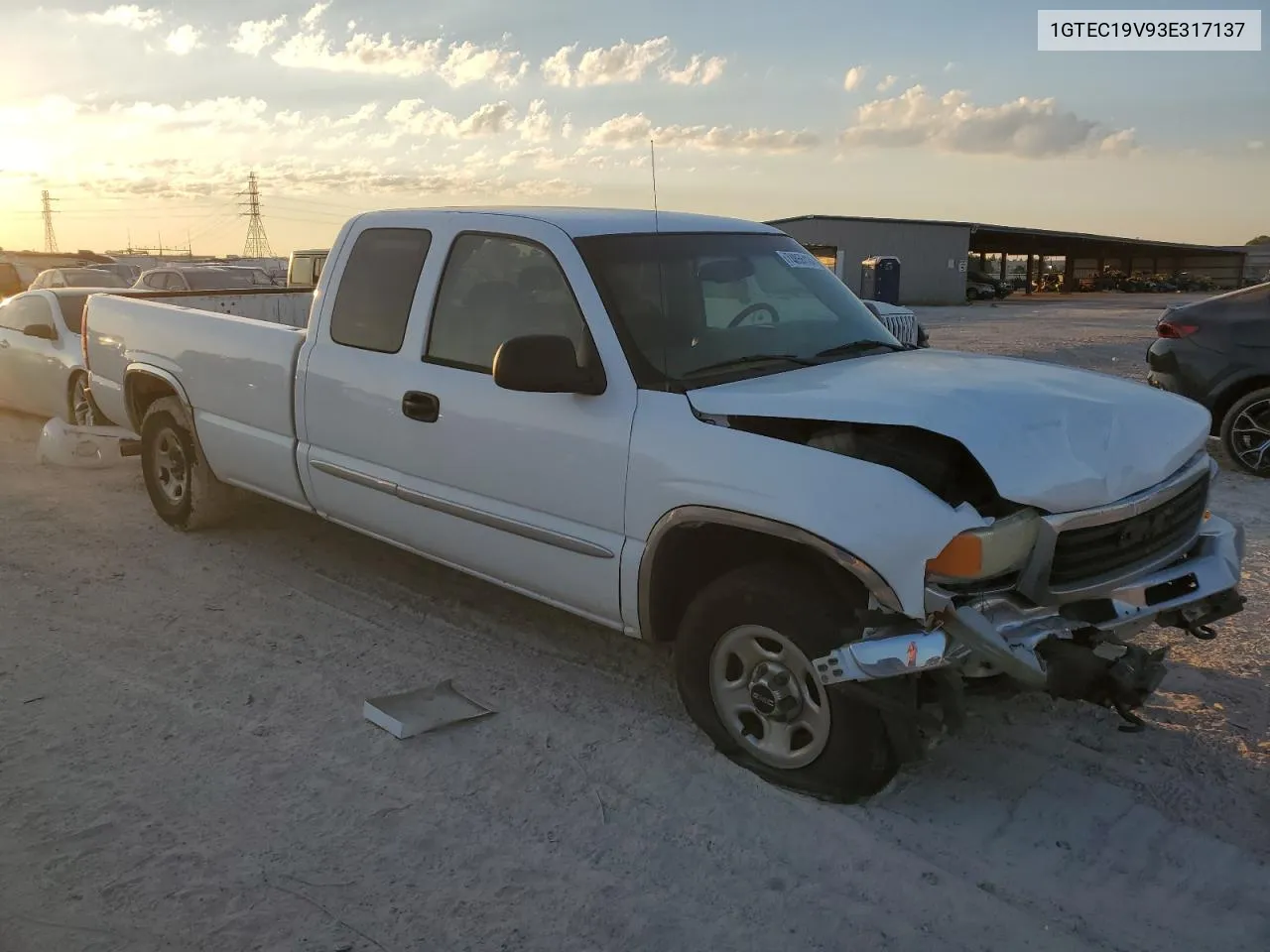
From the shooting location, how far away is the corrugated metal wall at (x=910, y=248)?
4412cm

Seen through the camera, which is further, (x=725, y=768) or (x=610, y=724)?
(x=610, y=724)


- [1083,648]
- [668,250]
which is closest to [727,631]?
[1083,648]

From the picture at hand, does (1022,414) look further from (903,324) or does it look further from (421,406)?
(903,324)

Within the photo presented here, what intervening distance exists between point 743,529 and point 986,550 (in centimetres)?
80

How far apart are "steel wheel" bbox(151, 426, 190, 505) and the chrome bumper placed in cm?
484

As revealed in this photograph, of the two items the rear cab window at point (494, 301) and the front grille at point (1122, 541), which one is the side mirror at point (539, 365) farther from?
the front grille at point (1122, 541)

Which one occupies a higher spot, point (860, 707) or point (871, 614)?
point (871, 614)

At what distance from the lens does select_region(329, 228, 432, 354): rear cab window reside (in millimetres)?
4773

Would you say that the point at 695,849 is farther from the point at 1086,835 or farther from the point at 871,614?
the point at 1086,835

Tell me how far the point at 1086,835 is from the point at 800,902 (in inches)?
41.1

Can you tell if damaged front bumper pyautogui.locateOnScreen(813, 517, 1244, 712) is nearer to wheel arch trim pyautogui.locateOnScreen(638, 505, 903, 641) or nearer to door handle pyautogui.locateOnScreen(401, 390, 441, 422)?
wheel arch trim pyautogui.locateOnScreen(638, 505, 903, 641)

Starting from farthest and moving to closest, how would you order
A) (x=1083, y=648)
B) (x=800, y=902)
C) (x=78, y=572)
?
1. (x=78, y=572)
2. (x=1083, y=648)
3. (x=800, y=902)

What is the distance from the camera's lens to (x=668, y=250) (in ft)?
14.5

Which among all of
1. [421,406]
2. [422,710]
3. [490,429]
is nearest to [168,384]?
[421,406]
